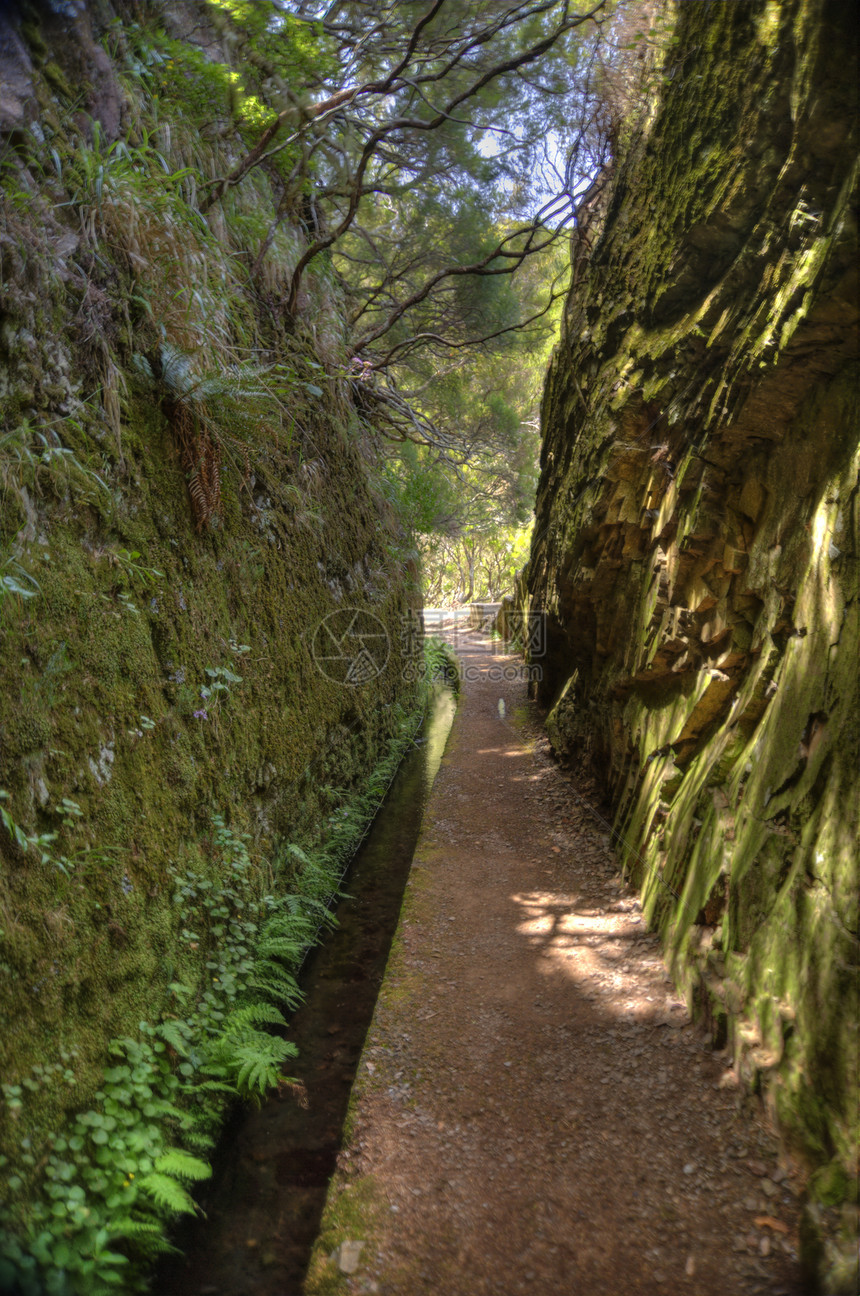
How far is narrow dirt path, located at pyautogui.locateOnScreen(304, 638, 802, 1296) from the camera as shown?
2396 millimetres

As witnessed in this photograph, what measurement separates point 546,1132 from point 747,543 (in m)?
3.38

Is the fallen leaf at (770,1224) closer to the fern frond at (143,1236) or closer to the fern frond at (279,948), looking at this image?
the fern frond at (143,1236)

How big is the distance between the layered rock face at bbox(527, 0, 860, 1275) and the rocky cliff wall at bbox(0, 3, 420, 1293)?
242 centimetres

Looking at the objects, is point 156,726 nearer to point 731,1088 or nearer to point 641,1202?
point 641,1202

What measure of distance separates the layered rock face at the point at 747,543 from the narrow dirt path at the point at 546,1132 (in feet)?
0.89

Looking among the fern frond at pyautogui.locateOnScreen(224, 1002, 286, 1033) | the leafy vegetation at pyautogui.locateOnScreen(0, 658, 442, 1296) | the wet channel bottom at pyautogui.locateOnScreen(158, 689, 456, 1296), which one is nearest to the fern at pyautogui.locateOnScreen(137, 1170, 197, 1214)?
the leafy vegetation at pyautogui.locateOnScreen(0, 658, 442, 1296)

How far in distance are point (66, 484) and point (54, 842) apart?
168 cm

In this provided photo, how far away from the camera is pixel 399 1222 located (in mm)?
2613

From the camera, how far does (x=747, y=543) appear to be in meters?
4.02

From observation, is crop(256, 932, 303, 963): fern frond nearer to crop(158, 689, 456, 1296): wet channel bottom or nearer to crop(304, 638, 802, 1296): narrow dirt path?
crop(158, 689, 456, 1296): wet channel bottom

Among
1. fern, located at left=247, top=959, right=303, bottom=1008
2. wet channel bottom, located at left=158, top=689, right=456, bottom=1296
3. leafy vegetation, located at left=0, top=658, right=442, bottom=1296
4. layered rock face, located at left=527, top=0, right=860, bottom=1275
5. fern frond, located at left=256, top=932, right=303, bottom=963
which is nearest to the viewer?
leafy vegetation, located at left=0, top=658, right=442, bottom=1296

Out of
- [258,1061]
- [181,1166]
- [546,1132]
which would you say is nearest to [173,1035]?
[258,1061]

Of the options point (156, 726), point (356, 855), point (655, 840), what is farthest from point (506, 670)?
point (156, 726)

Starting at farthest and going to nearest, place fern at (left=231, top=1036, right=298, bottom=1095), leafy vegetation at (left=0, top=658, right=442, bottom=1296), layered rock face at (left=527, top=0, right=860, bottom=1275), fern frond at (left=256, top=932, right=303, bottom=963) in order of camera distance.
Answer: fern frond at (left=256, top=932, right=303, bottom=963) → fern at (left=231, top=1036, right=298, bottom=1095) → layered rock face at (left=527, top=0, right=860, bottom=1275) → leafy vegetation at (left=0, top=658, right=442, bottom=1296)
